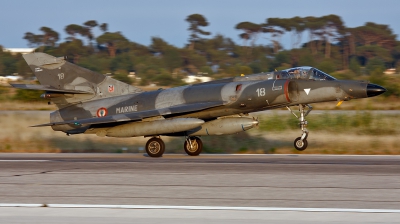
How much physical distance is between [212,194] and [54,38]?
94.8 m

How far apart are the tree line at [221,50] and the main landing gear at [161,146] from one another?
4878 cm

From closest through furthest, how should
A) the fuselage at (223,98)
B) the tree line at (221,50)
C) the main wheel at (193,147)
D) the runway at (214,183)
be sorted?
the runway at (214,183) < the fuselage at (223,98) < the main wheel at (193,147) < the tree line at (221,50)

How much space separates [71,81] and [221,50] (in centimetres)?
7438

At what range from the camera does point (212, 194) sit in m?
10.1

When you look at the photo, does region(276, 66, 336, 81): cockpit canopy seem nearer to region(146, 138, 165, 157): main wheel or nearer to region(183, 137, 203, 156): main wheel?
region(183, 137, 203, 156): main wheel

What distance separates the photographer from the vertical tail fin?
767 inches

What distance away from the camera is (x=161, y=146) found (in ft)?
60.1

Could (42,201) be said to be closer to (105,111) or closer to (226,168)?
(226,168)

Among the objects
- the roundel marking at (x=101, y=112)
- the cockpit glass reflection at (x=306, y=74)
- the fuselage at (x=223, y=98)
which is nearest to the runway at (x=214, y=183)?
the fuselage at (x=223, y=98)

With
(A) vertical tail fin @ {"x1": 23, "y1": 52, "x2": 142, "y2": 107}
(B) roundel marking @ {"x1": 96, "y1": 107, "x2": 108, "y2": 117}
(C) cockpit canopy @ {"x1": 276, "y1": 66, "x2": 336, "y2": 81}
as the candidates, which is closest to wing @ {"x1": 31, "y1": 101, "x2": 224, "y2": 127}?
(B) roundel marking @ {"x1": 96, "y1": 107, "x2": 108, "y2": 117}

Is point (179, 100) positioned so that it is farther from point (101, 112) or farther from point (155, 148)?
point (101, 112)

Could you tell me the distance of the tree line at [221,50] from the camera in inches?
2990

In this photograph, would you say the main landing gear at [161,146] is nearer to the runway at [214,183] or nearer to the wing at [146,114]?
the wing at [146,114]

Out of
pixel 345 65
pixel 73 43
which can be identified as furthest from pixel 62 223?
pixel 73 43
